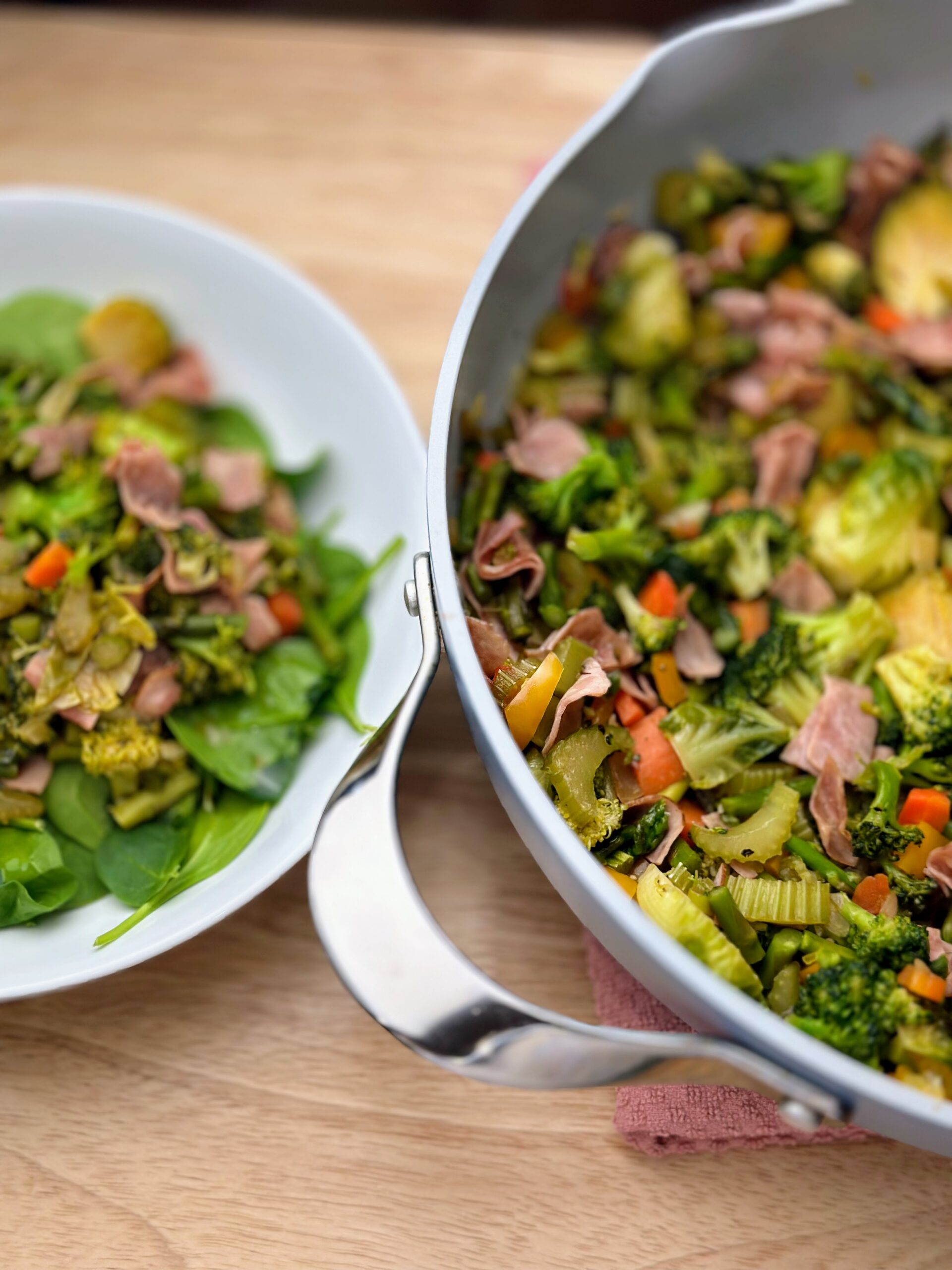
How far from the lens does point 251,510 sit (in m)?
1.52

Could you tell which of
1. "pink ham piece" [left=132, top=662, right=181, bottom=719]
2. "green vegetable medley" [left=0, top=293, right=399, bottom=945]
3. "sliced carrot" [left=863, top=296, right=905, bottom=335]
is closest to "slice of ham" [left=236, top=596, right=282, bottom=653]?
"green vegetable medley" [left=0, top=293, right=399, bottom=945]

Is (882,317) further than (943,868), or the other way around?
(882,317)

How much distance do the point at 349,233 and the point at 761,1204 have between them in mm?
1735

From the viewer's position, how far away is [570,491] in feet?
4.55

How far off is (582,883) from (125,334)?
118 cm

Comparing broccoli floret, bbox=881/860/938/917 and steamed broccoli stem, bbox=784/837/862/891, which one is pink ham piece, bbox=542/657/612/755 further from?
broccoli floret, bbox=881/860/938/917

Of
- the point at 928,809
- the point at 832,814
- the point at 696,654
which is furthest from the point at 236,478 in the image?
the point at 928,809

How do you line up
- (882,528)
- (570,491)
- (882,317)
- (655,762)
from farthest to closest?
(882,317), (882,528), (570,491), (655,762)

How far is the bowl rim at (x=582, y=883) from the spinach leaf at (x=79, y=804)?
568 mm

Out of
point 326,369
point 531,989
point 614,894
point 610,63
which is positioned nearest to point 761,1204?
point 531,989

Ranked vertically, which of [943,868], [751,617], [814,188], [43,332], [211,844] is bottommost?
[211,844]

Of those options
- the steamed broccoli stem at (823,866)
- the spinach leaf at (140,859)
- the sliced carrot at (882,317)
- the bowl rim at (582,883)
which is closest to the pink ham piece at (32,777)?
the spinach leaf at (140,859)

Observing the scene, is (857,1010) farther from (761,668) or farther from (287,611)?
(287,611)

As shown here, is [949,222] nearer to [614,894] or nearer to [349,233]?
[349,233]
